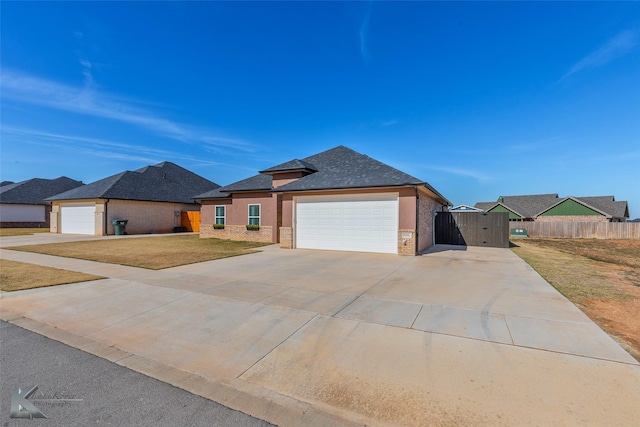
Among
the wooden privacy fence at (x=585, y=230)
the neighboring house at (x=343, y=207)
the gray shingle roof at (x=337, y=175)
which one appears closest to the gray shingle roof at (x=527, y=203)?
the wooden privacy fence at (x=585, y=230)

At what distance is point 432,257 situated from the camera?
40.6ft

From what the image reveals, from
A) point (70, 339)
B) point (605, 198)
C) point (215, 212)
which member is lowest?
point (70, 339)

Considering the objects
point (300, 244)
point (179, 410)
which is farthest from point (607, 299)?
point (300, 244)

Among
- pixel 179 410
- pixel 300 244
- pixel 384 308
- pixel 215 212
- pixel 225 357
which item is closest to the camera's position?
pixel 179 410

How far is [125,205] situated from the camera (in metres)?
24.9

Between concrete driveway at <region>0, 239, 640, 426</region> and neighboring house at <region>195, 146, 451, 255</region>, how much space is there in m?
5.37

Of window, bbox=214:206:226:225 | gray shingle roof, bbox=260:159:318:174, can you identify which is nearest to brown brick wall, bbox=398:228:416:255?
gray shingle roof, bbox=260:159:318:174

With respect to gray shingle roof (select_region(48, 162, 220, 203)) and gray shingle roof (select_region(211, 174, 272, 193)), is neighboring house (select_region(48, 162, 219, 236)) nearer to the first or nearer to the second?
gray shingle roof (select_region(48, 162, 220, 203))

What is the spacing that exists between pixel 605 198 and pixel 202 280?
189 ft

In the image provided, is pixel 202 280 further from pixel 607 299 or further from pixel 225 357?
pixel 607 299

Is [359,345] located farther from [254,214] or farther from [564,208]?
[564,208]

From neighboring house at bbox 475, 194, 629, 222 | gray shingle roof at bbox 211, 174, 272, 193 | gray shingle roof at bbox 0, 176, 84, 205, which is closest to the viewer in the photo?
gray shingle roof at bbox 211, 174, 272, 193

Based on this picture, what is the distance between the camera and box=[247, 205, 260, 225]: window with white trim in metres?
19.2

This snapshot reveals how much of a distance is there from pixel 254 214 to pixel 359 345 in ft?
52.9
